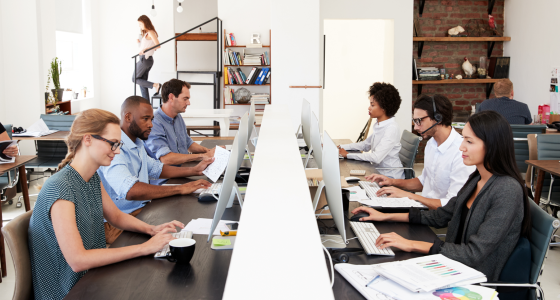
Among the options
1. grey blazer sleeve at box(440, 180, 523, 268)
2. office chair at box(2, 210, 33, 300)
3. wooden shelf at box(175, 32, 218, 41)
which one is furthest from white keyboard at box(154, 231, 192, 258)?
wooden shelf at box(175, 32, 218, 41)

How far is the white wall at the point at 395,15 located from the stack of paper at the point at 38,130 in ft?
11.1

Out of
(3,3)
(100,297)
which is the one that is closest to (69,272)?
(100,297)

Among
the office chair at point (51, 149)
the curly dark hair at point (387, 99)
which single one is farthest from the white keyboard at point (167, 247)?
the office chair at point (51, 149)

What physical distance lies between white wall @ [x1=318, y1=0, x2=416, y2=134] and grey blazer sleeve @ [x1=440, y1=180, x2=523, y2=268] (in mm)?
4825

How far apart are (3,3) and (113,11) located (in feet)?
9.90

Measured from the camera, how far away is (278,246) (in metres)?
0.95

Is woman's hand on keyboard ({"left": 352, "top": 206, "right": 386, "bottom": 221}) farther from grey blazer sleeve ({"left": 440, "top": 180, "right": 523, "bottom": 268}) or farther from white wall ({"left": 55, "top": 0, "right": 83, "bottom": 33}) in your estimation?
white wall ({"left": 55, "top": 0, "right": 83, "bottom": 33})

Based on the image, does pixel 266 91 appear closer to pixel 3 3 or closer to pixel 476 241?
pixel 3 3

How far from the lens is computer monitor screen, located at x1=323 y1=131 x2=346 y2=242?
4.63 feet

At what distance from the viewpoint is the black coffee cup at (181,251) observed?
1536 mm

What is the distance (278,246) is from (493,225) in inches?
38.2

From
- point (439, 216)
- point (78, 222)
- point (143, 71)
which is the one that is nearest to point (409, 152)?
point (439, 216)

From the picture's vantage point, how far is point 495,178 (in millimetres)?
1686

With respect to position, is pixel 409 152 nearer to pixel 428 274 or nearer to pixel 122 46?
pixel 428 274
